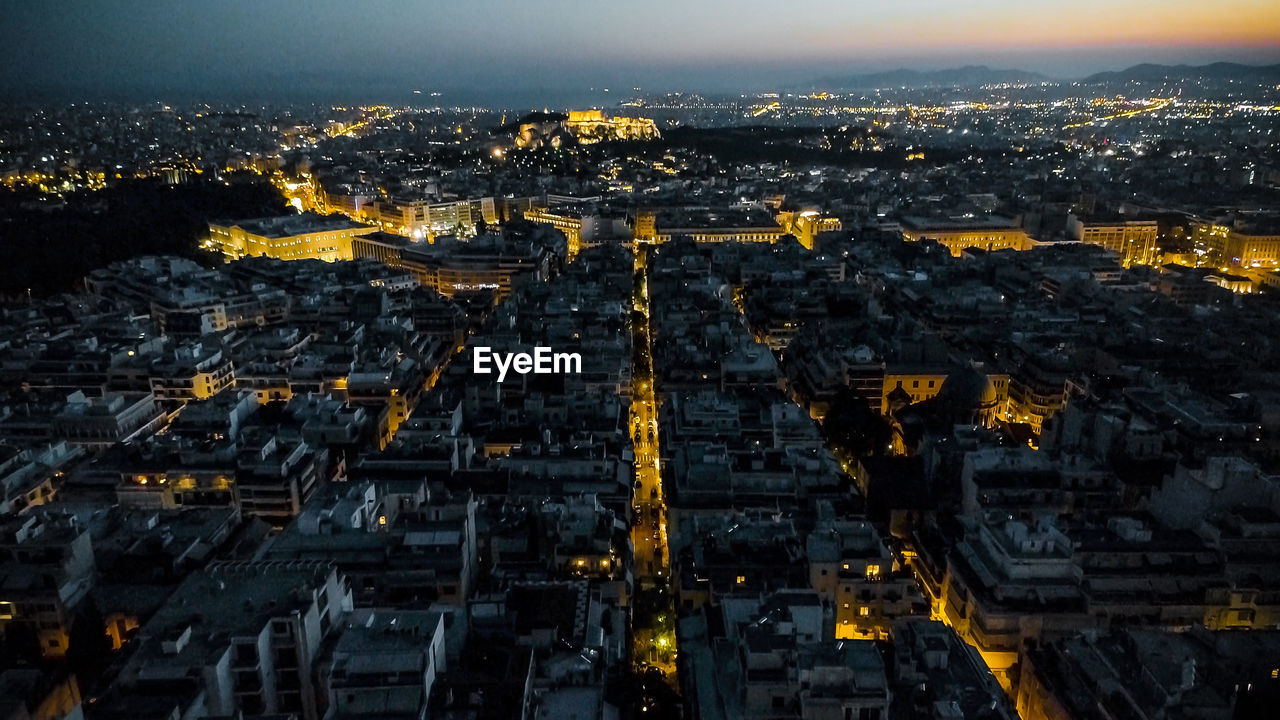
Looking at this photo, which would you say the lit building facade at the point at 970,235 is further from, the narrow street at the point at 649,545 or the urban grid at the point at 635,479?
the narrow street at the point at 649,545

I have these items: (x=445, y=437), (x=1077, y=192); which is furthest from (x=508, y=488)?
(x=1077, y=192)

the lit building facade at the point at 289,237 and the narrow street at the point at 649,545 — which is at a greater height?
Answer: the lit building facade at the point at 289,237

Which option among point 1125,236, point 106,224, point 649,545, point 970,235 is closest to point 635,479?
point 649,545

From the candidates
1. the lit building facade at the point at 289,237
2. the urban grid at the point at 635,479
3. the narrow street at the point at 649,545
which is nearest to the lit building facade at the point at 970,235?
the urban grid at the point at 635,479

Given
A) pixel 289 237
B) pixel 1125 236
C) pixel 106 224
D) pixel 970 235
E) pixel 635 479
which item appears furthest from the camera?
pixel 970 235

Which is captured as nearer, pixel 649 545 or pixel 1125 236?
pixel 649 545

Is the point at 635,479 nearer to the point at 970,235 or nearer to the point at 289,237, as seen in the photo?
the point at 289,237

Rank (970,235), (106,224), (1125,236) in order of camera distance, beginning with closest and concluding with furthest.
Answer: (106,224) → (1125,236) → (970,235)

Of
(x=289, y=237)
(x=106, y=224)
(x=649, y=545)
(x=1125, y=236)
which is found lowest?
(x=649, y=545)

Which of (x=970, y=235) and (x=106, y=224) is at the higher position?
(x=106, y=224)

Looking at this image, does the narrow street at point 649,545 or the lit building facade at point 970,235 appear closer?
the narrow street at point 649,545

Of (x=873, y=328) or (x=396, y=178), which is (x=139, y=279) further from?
(x=396, y=178)

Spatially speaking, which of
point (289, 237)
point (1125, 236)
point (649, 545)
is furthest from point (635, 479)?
point (1125, 236)

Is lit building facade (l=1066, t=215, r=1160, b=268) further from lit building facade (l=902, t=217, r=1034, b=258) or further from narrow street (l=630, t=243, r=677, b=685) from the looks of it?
narrow street (l=630, t=243, r=677, b=685)
